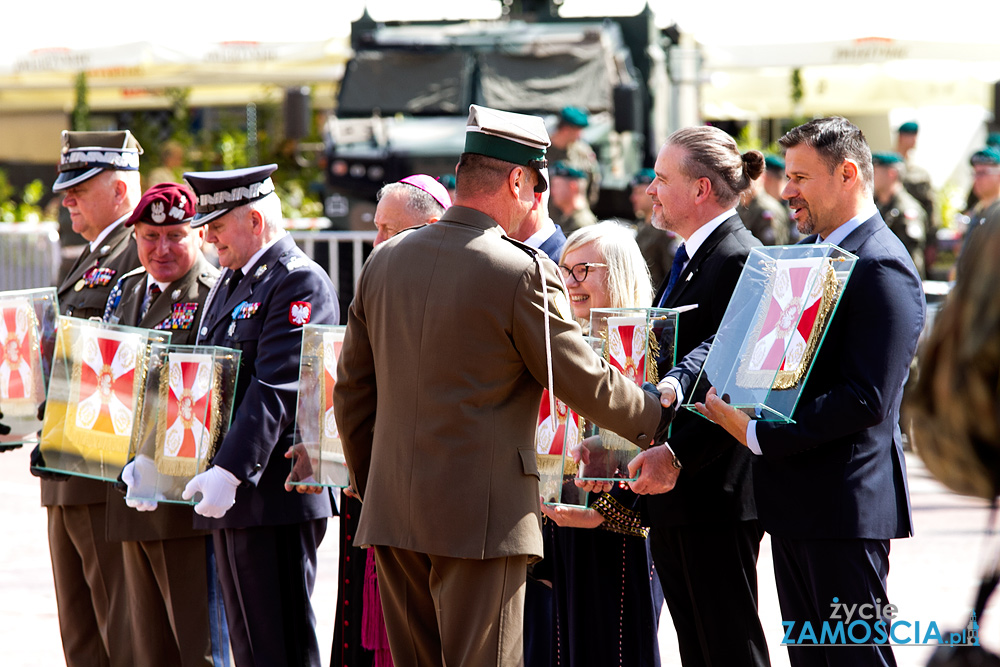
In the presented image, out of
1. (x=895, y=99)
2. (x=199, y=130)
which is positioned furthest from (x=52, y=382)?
(x=199, y=130)

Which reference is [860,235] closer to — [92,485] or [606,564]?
[606,564]

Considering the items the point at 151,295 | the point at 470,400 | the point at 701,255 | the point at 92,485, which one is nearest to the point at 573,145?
the point at 151,295

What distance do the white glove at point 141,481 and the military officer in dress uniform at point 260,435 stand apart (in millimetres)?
159

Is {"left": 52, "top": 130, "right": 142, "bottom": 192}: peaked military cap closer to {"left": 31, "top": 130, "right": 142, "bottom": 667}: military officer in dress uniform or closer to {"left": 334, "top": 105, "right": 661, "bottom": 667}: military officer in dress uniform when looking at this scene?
{"left": 31, "top": 130, "right": 142, "bottom": 667}: military officer in dress uniform

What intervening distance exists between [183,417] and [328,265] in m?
7.29

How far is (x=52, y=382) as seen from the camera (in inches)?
174

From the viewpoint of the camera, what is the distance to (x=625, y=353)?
3621 mm

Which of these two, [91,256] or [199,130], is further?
[199,130]

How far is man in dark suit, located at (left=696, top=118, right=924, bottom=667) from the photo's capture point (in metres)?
3.39

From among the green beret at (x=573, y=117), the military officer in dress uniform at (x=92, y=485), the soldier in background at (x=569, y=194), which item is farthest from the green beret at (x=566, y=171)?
the military officer in dress uniform at (x=92, y=485)

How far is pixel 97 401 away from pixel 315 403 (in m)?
0.79

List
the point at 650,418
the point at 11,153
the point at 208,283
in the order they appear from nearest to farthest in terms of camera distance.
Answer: the point at 650,418
the point at 208,283
the point at 11,153

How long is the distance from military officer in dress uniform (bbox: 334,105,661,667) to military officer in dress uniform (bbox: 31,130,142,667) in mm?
1875

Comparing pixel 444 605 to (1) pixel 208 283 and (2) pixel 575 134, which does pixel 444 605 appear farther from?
(2) pixel 575 134
